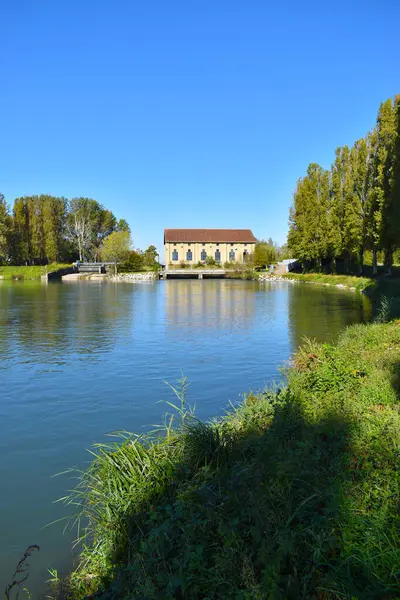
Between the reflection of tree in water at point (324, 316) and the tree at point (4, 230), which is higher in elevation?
the tree at point (4, 230)

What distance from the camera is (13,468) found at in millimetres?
7988

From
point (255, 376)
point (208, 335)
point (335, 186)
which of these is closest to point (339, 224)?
point (335, 186)

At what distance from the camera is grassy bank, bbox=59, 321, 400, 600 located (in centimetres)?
370

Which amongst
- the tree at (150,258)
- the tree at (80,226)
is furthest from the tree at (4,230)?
the tree at (150,258)

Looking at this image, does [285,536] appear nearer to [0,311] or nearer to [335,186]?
[0,311]

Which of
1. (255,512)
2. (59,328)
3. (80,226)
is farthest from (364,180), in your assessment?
(80,226)

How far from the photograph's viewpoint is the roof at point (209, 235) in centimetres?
9669

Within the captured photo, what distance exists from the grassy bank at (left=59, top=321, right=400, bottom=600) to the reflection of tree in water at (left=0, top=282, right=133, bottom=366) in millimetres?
10676

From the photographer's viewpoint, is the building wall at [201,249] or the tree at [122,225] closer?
the building wall at [201,249]

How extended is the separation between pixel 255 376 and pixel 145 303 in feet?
81.2

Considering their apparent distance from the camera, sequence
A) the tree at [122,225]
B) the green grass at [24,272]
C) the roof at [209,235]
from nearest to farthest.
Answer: the green grass at [24,272] < the roof at [209,235] < the tree at [122,225]

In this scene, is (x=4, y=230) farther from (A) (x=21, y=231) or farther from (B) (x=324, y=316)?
(B) (x=324, y=316)

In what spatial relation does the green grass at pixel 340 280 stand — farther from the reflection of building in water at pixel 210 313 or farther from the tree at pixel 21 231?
the tree at pixel 21 231

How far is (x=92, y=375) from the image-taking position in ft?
47.1
